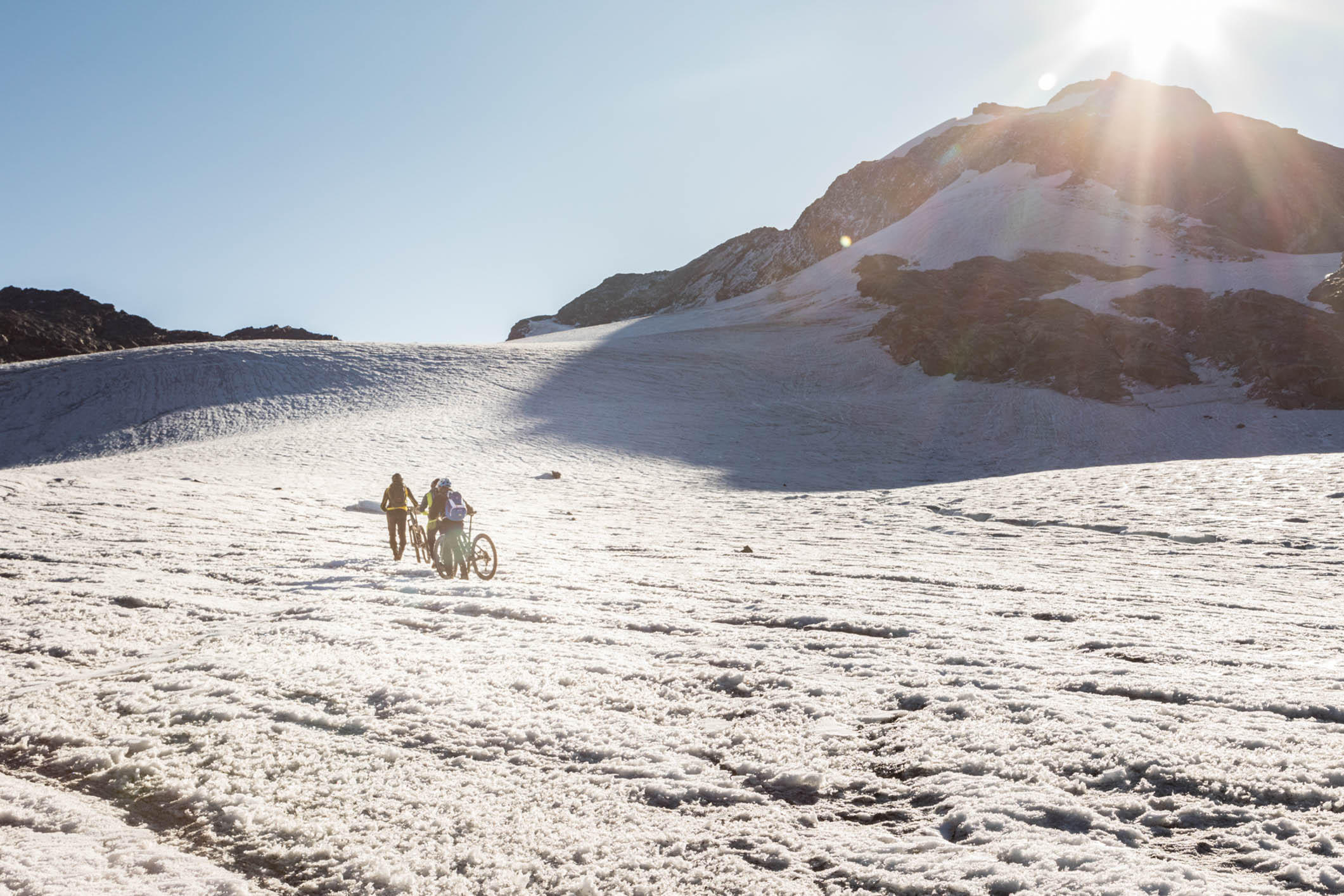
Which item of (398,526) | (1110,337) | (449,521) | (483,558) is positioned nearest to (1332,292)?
(1110,337)

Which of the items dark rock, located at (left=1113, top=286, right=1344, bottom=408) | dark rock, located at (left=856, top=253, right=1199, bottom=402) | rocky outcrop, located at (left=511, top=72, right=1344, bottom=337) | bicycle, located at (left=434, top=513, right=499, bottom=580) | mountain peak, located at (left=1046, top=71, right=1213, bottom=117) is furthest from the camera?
mountain peak, located at (left=1046, top=71, right=1213, bottom=117)

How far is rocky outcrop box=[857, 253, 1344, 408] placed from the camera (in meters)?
47.2

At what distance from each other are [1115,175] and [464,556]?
306 feet

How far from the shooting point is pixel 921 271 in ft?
231

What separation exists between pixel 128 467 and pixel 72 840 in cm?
2910

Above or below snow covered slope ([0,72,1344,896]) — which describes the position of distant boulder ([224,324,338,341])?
above

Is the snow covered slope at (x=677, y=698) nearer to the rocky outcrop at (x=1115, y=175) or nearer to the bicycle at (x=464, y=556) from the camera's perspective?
the bicycle at (x=464, y=556)

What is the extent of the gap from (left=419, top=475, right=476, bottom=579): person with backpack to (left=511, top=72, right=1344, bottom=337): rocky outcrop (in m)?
77.5

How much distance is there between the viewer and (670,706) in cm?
546

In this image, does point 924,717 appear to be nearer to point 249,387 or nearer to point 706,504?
point 706,504

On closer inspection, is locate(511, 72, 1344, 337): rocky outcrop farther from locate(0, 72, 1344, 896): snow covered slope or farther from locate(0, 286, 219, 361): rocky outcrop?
locate(0, 72, 1344, 896): snow covered slope

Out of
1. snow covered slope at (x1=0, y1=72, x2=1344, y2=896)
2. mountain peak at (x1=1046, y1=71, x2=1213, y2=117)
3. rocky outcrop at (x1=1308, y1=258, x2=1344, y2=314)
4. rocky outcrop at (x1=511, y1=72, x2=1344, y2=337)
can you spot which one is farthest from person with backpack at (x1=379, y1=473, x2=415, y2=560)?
mountain peak at (x1=1046, y1=71, x2=1213, y2=117)

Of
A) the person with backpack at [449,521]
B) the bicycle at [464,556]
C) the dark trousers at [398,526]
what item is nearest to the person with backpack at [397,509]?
the dark trousers at [398,526]

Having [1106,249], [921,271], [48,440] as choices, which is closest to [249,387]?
[48,440]
